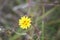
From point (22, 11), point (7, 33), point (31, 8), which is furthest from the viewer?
point (22, 11)

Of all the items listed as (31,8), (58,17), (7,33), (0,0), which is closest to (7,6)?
(0,0)

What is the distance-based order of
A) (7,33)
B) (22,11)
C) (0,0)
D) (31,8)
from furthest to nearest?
(0,0) → (22,11) → (31,8) → (7,33)

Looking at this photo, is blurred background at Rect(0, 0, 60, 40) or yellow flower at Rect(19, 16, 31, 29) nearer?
yellow flower at Rect(19, 16, 31, 29)

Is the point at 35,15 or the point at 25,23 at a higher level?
the point at 35,15

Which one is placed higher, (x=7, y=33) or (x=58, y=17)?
(x=58, y=17)

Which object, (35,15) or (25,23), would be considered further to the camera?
(35,15)

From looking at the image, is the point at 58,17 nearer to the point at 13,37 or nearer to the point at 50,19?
the point at 50,19

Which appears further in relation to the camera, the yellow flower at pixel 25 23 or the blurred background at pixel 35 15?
the blurred background at pixel 35 15

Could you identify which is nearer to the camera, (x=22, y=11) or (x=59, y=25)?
(x=59, y=25)
